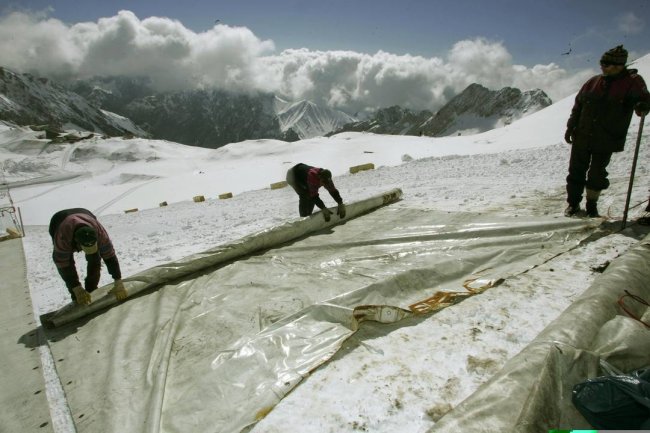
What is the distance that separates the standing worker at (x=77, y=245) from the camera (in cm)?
320

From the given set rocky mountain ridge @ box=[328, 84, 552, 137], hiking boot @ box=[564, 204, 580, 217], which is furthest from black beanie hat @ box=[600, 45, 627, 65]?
rocky mountain ridge @ box=[328, 84, 552, 137]

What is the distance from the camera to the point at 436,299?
263 centimetres

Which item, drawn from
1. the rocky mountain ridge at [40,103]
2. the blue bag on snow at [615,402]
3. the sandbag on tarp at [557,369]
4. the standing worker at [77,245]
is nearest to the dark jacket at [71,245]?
the standing worker at [77,245]

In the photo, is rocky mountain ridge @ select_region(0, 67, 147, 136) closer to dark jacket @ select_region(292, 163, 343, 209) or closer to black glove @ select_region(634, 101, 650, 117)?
dark jacket @ select_region(292, 163, 343, 209)

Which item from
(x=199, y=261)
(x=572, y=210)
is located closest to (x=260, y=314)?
(x=199, y=261)

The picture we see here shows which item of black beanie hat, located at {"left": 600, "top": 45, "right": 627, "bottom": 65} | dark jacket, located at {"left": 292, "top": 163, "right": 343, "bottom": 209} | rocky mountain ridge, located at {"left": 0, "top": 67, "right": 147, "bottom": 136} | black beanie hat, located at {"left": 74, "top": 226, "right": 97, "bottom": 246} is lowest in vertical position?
black beanie hat, located at {"left": 74, "top": 226, "right": 97, "bottom": 246}

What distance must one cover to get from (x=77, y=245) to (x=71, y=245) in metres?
0.06

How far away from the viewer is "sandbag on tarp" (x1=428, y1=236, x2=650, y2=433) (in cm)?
137

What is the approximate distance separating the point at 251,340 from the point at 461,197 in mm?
4529

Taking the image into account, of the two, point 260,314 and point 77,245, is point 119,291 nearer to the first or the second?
point 77,245

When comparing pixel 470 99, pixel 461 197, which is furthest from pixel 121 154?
pixel 470 99

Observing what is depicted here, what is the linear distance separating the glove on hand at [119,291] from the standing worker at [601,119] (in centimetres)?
480

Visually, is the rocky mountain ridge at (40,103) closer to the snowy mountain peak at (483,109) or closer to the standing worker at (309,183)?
the snowy mountain peak at (483,109)

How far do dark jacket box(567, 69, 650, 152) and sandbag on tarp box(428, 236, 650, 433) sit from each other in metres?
2.52
